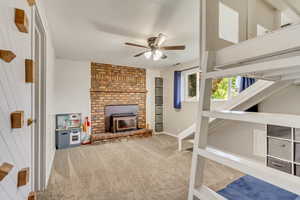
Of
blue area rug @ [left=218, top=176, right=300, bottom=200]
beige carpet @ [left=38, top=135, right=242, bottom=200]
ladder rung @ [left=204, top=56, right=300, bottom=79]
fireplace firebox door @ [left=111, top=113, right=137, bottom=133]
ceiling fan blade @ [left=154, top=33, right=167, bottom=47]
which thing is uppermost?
ceiling fan blade @ [left=154, top=33, right=167, bottom=47]

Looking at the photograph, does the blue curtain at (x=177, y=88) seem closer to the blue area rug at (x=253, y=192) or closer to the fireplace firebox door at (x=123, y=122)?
the fireplace firebox door at (x=123, y=122)

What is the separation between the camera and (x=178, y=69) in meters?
4.80

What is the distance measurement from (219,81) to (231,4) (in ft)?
8.99

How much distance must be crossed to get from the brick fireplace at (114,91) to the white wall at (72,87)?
163 mm

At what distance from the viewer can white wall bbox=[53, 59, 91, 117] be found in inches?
159

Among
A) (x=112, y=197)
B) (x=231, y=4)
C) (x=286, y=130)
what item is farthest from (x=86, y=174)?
(x=286, y=130)

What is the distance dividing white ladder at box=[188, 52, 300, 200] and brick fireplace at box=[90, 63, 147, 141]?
3.82 metres

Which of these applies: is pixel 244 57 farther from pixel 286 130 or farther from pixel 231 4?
pixel 286 130

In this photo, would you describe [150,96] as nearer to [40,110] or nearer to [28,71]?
[40,110]

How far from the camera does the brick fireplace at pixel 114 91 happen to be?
14.8ft

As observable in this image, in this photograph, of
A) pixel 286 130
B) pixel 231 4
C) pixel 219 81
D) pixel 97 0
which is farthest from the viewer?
pixel 219 81

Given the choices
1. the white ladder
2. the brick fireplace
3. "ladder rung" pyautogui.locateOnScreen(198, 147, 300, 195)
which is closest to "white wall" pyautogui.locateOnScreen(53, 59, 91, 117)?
the brick fireplace

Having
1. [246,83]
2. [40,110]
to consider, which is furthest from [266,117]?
[246,83]

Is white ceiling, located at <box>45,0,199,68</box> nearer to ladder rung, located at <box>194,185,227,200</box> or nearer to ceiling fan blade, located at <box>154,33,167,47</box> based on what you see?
ceiling fan blade, located at <box>154,33,167,47</box>
